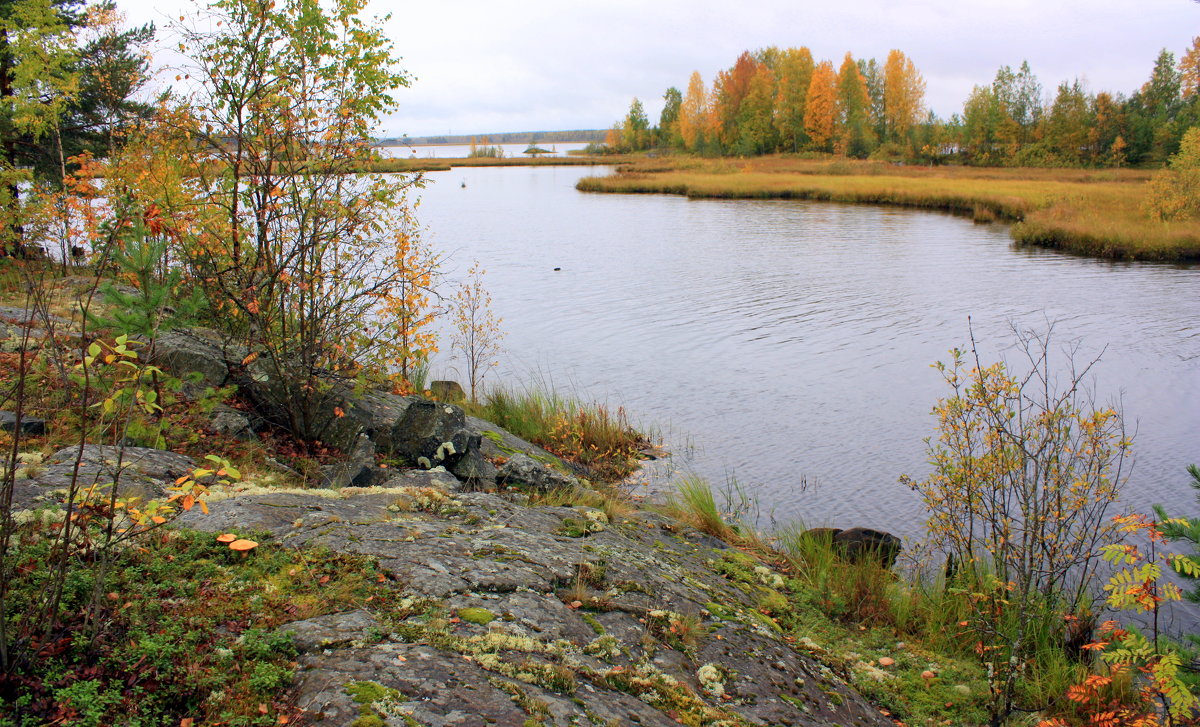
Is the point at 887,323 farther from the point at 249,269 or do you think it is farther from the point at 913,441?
the point at 249,269

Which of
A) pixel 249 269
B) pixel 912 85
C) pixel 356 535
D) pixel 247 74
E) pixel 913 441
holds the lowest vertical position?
pixel 913 441

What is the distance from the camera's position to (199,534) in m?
3.84

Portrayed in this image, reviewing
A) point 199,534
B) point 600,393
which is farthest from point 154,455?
point 600,393

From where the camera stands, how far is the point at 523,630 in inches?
146

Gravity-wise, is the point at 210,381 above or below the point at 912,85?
below

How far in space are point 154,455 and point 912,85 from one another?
103m

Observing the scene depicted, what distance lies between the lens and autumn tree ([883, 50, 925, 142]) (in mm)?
92125

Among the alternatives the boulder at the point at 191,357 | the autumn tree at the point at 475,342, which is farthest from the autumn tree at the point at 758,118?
the boulder at the point at 191,357

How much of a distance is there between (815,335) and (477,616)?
15.1 metres

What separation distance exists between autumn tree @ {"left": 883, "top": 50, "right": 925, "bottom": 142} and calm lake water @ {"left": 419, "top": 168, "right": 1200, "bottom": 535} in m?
63.1

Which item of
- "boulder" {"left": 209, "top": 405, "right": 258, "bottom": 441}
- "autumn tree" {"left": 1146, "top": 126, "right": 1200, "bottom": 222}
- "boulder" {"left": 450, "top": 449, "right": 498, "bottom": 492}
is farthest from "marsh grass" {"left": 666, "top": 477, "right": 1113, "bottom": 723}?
"autumn tree" {"left": 1146, "top": 126, "right": 1200, "bottom": 222}

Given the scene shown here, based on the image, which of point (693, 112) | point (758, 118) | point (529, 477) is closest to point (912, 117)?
point (758, 118)

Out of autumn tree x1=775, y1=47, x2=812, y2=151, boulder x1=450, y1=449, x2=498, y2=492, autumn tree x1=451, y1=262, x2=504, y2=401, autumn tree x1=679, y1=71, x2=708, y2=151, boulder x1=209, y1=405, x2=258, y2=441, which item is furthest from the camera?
autumn tree x1=679, y1=71, x2=708, y2=151

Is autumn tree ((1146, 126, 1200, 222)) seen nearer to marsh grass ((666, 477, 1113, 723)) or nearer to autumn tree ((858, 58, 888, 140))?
marsh grass ((666, 477, 1113, 723))
